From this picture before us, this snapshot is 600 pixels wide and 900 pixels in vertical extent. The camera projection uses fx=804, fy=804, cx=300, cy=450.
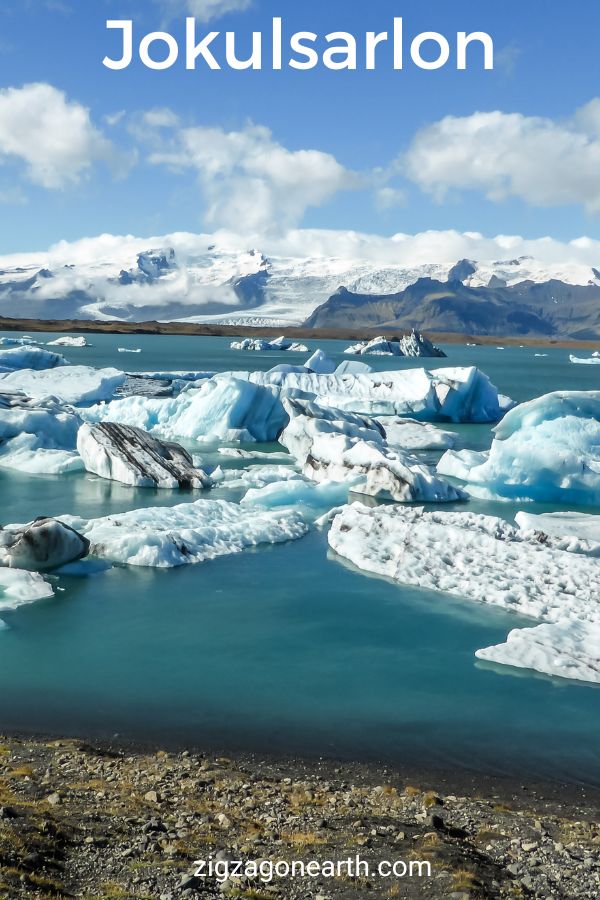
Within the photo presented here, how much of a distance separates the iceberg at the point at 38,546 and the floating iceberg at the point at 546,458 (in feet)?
29.8

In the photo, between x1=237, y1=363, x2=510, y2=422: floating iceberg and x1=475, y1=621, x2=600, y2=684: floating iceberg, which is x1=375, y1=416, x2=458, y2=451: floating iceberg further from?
x1=475, y1=621, x2=600, y2=684: floating iceberg

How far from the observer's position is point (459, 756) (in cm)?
628

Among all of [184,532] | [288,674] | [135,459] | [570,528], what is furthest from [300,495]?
[288,674]

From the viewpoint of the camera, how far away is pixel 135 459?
17031mm

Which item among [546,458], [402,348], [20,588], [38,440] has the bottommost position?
[20,588]

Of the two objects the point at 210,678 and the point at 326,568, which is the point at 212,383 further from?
the point at 210,678

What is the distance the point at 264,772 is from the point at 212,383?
19.1 m

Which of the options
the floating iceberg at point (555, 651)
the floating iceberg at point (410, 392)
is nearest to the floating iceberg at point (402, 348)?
the floating iceberg at point (410, 392)

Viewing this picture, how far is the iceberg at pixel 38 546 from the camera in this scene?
10266 mm

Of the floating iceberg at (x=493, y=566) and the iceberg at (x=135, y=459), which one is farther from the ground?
the iceberg at (x=135, y=459)

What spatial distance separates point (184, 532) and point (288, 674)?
452 centimetres

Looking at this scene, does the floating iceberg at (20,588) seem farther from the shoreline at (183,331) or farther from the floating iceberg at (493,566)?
the shoreline at (183,331)

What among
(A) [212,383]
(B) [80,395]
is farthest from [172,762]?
(B) [80,395]

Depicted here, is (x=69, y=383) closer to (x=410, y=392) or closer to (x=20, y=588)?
(x=410, y=392)
